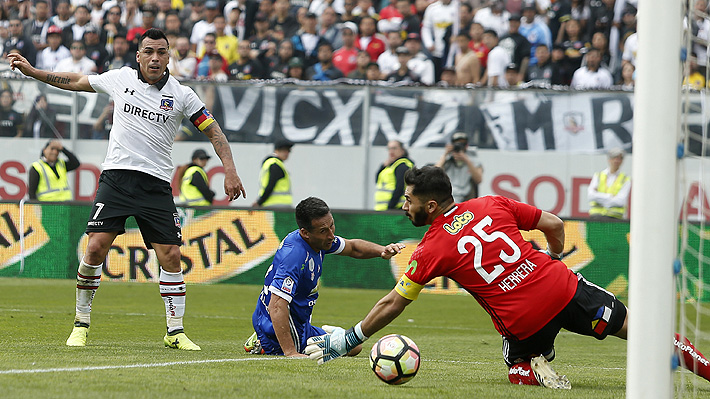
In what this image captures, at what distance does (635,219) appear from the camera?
4.50 metres

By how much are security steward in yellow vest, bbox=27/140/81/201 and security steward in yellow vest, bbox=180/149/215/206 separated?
170 centimetres

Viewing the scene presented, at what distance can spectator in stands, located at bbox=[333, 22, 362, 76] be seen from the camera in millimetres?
17688

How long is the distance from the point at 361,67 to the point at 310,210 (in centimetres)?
1008

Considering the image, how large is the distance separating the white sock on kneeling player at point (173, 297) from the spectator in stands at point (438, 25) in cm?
1098

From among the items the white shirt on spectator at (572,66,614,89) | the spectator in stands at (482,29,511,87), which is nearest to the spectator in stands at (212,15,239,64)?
the spectator in stands at (482,29,511,87)

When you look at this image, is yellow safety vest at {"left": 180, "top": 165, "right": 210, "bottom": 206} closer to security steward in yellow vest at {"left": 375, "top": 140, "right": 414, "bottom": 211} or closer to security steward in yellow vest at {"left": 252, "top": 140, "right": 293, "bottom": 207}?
security steward in yellow vest at {"left": 252, "top": 140, "right": 293, "bottom": 207}

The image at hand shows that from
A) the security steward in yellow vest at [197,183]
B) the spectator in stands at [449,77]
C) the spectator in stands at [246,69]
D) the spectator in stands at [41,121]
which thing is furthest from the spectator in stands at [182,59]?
the spectator in stands at [449,77]

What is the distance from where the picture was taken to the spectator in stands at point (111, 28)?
18609 mm

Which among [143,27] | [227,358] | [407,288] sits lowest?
[227,358]

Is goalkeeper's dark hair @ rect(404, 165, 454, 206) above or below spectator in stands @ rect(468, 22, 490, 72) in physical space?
below

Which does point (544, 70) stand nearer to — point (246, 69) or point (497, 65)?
point (497, 65)

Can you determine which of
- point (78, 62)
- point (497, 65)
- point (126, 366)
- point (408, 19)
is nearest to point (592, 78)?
point (497, 65)

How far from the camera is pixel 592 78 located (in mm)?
16688

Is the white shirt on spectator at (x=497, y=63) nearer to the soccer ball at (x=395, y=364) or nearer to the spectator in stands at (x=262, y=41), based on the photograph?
the spectator in stands at (x=262, y=41)
